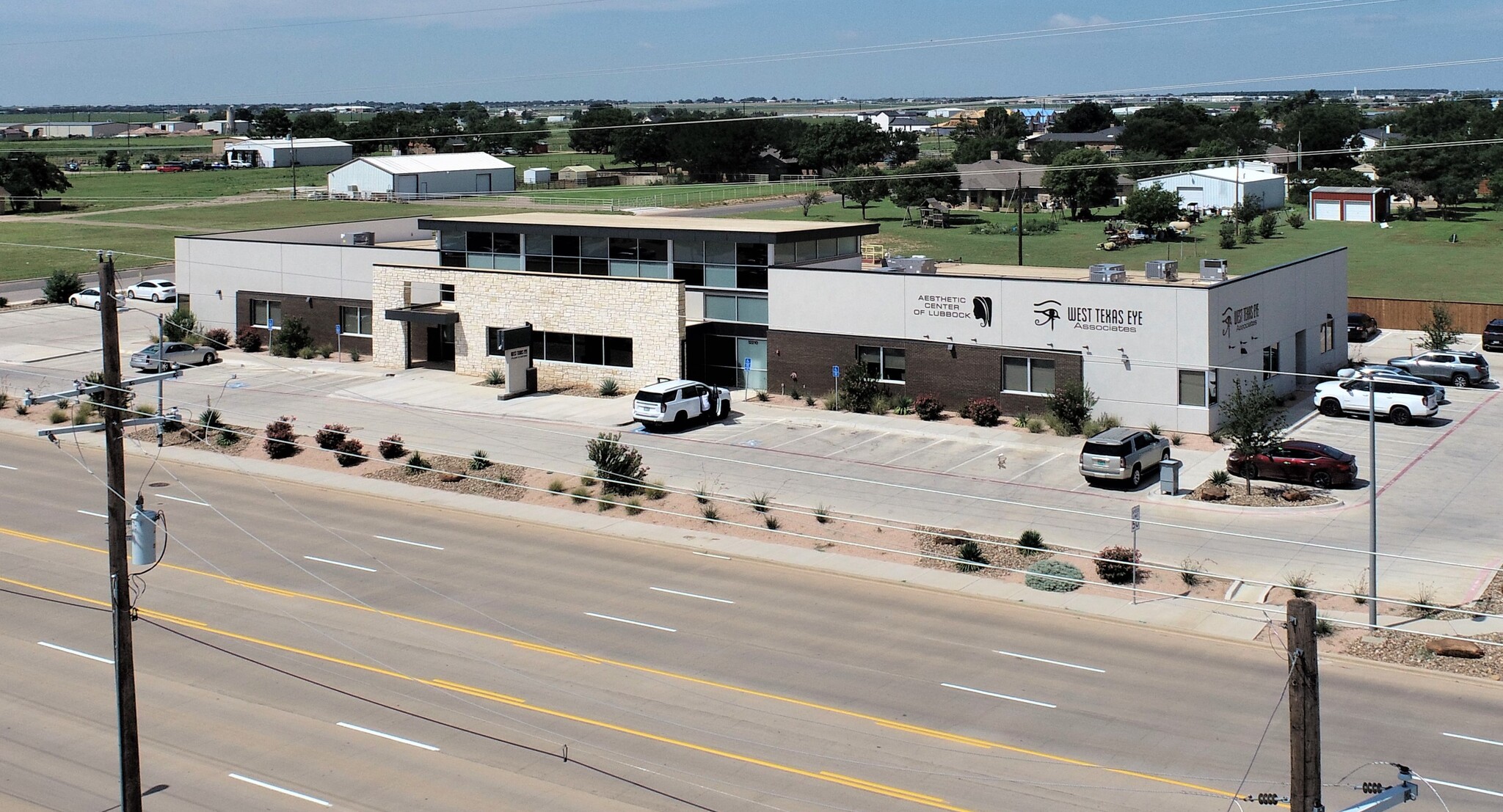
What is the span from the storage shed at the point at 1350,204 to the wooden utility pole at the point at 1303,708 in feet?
358

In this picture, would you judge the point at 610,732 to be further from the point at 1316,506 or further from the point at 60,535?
the point at 1316,506

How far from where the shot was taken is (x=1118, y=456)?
39.4 meters

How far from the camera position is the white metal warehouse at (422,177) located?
136 m

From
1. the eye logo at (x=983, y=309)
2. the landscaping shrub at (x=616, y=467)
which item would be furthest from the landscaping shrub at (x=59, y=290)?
the eye logo at (x=983, y=309)

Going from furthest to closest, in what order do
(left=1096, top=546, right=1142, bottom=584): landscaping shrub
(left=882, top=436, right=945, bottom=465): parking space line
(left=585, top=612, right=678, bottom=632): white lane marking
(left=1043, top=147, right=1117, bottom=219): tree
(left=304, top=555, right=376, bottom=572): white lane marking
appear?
(left=1043, top=147, right=1117, bottom=219): tree → (left=882, top=436, right=945, bottom=465): parking space line → (left=304, top=555, right=376, bottom=572): white lane marking → (left=1096, top=546, right=1142, bottom=584): landscaping shrub → (left=585, top=612, right=678, bottom=632): white lane marking

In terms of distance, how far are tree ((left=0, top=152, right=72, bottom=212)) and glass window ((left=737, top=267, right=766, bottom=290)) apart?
3963 inches

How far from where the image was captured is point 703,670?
2592 centimetres

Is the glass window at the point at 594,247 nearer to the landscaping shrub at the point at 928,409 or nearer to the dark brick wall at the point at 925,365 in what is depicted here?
the dark brick wall at the point at 925,365

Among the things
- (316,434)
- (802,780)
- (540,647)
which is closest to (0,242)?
(316,434)

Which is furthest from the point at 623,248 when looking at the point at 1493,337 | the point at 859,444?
the point at 1493,337

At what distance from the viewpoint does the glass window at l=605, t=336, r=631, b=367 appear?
5416cm

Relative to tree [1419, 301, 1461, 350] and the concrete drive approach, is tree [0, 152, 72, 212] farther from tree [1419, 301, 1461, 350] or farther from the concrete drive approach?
tree [1419, 301, 1461, 350]

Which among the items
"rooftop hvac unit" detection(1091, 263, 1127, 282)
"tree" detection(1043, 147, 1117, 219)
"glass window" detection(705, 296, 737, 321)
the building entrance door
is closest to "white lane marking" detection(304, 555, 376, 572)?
the building entrance door

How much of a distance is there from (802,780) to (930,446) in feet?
80.3
